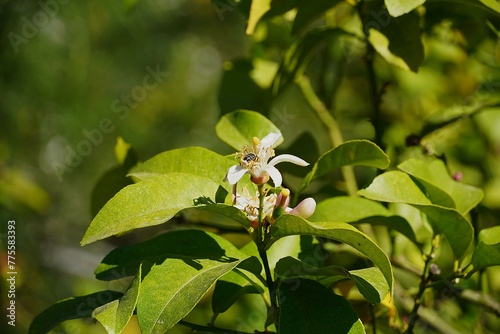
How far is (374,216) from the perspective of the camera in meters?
0.85

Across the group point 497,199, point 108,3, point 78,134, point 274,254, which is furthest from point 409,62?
point 78,134

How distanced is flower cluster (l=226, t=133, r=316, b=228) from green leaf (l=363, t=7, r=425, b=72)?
0.30m

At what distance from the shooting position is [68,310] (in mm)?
744

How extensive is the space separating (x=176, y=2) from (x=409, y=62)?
9.55 feet

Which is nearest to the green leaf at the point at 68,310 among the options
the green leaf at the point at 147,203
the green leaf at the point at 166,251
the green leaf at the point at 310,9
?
the green leaf at the point at 166,251

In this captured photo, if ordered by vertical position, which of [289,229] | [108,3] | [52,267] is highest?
[289,229]

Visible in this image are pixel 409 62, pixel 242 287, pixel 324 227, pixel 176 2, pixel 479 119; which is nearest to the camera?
pixel 324 227

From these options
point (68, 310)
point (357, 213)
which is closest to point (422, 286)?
point (357, 213)

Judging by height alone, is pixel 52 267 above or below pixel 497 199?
below

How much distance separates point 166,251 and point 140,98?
2.96 m

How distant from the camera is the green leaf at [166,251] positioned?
0.75 metres

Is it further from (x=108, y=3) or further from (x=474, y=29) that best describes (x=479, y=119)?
(x=108, y=3)

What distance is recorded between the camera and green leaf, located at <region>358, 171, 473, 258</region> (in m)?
0.72

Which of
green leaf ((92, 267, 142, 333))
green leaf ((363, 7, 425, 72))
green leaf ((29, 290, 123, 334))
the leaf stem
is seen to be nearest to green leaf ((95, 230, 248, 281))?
green leaf ((29, 290, 123, 334))
